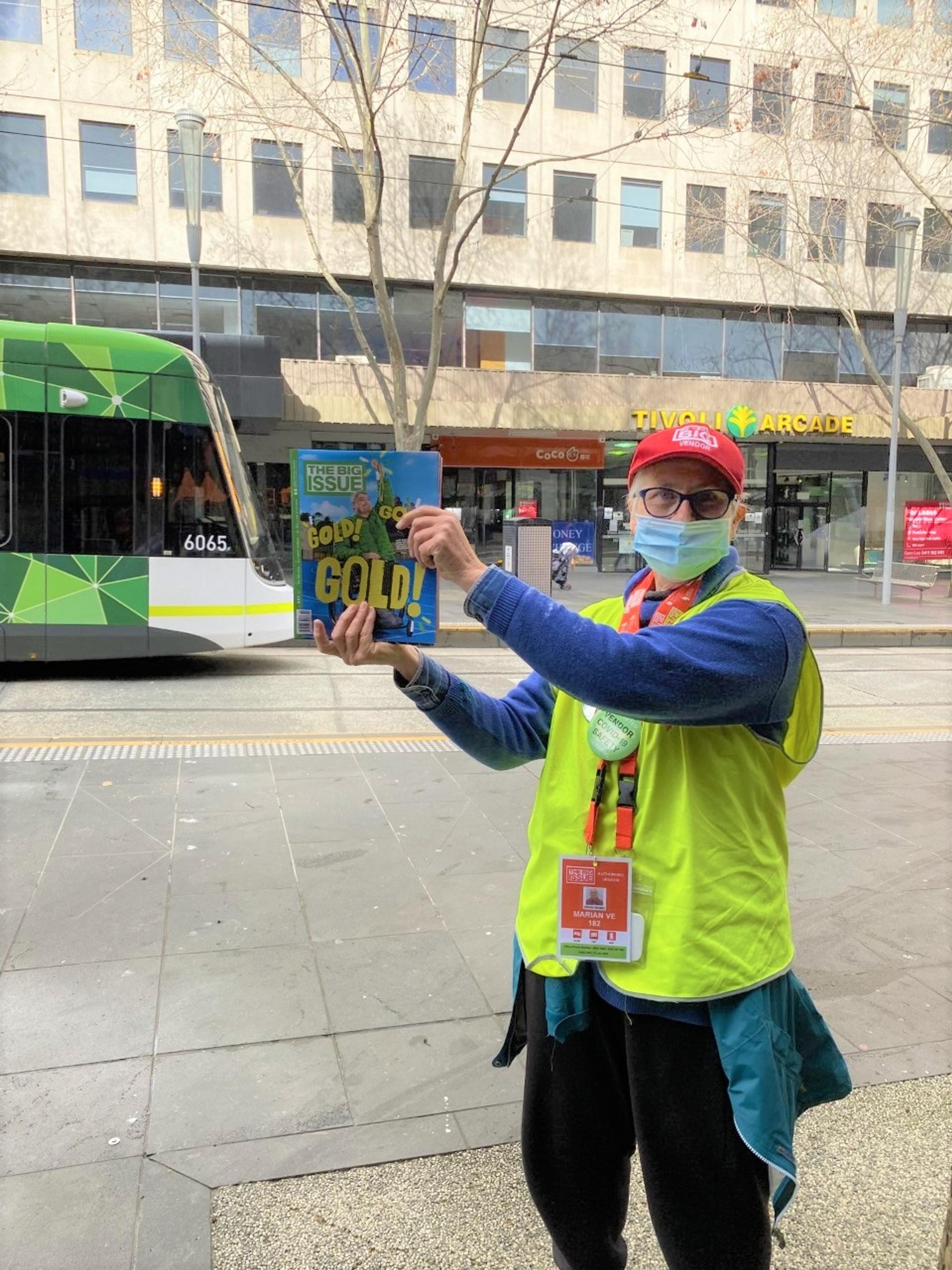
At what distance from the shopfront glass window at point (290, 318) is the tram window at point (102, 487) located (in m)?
12.8

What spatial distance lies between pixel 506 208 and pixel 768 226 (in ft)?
21.2

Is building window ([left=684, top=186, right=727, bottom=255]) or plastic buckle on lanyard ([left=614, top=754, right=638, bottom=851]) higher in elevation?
building window ([left=684, top=186, right=727, bottom=255])

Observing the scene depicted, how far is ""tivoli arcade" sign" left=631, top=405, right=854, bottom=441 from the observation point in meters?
22.3

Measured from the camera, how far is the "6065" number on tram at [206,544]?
9.42 metres

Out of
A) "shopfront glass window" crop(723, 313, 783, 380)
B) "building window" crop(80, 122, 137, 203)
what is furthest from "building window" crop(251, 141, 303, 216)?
"shopfront glass window" crop(723, 313, 783, 380)

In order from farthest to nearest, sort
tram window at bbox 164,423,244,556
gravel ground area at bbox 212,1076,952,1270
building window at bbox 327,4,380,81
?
1. building window at bbox 327,4,380,81
2. tram window at bbox 164,423,244,556
3. gravel ground area at bbox 212,1076,952,1270

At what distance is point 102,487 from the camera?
919 cm

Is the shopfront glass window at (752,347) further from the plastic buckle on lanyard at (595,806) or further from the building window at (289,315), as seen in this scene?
the plastic buckle on lanyard at (595,806)

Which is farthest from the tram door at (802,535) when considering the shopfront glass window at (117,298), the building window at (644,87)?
the shopfront glass window at (117,298)

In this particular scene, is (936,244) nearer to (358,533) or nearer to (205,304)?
(205,304)

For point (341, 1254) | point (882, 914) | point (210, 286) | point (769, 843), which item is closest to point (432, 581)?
point (769, 843)

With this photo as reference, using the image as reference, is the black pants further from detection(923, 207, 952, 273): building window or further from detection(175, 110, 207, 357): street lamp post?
detection(923, 207, 952, 273): building window

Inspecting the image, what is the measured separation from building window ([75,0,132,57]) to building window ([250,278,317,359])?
16.6 feet

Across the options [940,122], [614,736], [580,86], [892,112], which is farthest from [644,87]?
[614,736]
